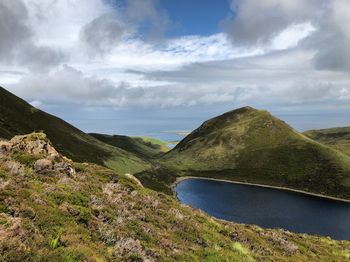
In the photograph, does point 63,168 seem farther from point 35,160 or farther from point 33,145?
point 33,145

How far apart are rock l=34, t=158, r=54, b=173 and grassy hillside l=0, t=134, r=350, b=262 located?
76 mm

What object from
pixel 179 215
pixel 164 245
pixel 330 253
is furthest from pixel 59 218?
pixel 330 253

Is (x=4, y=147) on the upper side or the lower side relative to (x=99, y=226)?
upper

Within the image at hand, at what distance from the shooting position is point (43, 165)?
28062 mm

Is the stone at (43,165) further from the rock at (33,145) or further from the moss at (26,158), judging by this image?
the rock at (33,145)

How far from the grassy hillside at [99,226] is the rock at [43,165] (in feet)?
0.25

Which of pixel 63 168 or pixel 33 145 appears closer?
pixel 63 168

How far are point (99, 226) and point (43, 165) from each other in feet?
36.0

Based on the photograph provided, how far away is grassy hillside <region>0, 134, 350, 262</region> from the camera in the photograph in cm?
1538

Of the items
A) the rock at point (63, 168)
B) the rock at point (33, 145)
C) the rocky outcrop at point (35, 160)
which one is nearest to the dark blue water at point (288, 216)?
the rock at point (33, 145)

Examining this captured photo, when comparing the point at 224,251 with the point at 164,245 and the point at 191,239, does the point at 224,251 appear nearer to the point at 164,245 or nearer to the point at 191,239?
the point at 191,239

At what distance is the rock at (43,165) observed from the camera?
27567 mm

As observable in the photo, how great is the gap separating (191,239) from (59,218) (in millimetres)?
9686

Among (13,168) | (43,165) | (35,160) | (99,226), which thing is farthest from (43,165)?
(99,226)
